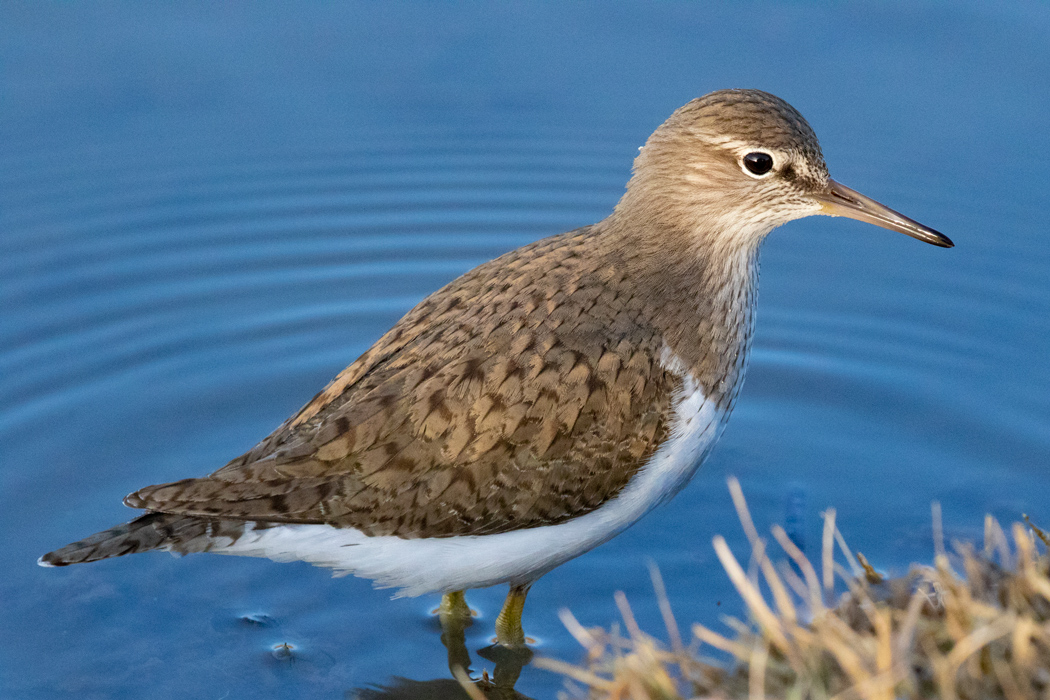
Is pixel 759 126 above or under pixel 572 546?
above

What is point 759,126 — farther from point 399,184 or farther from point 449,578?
point 399,184

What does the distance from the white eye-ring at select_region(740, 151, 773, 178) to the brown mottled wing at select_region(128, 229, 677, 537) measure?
100 centimetres

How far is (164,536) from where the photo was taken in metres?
5.18

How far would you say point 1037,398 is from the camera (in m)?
7.70

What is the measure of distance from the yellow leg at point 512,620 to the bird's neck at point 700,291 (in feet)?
4.62

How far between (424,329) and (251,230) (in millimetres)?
3907

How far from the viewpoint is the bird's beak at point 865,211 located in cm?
605

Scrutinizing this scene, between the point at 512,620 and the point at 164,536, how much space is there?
6.06ft

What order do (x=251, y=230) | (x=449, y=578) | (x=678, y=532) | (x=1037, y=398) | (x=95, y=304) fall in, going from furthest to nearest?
(x=251, y=230), (x=95, y=304), (x=1037, y=398), (x=678, y=532), (x=449, y=578)

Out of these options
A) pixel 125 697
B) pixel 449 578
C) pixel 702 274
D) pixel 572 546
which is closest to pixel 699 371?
pixel 702 274

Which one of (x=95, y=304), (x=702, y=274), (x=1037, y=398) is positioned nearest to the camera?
(x=702, y=274)

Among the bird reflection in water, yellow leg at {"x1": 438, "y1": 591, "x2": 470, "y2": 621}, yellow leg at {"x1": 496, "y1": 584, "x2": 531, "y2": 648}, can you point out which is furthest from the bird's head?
the bird reflection in water

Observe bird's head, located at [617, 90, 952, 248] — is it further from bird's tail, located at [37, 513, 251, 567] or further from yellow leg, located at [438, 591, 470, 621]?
bird's tail, located at [37, 513, 251, 567]

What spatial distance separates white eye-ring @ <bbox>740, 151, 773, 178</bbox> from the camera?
5.88m
